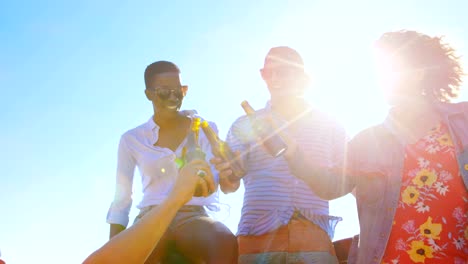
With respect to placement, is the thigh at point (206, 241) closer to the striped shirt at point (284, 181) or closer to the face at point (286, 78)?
the striped shirt at point (284, 181)

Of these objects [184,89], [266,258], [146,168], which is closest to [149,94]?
[184,89]

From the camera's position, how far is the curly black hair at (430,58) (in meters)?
4.15

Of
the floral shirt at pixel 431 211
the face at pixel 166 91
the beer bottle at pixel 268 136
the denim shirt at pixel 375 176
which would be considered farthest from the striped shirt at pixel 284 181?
the floral shirt at pixel 431 211

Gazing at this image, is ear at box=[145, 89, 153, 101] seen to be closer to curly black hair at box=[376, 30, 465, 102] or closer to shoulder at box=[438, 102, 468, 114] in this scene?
curly black hair at box=[376, 30, 465, 102]

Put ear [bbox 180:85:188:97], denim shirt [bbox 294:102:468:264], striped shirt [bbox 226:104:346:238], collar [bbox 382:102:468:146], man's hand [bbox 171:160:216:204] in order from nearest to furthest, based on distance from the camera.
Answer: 1. man's hand [bbox 171:160:216:204]
2. denim shirt [bbox 294:102:468:264]
3. collar [bbox 382:102:468:146]
4. striped shirt [bbox 226:104:346:238]
5. ear [bbox 180:85:188:97]

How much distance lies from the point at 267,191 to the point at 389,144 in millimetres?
1131

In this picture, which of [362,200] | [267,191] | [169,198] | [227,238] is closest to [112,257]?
[169,198]

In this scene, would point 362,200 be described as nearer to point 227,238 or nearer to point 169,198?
point 227,238

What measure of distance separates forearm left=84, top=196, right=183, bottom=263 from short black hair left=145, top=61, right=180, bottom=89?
2671 millimetres

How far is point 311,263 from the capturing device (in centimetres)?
438

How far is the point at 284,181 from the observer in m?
4.74

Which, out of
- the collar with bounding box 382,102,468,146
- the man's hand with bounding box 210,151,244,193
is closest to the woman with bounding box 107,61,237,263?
the man's hand with bounding box 210,151,244,193

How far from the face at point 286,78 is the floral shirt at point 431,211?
1371mm

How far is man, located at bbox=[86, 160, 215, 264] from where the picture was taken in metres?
2.41
